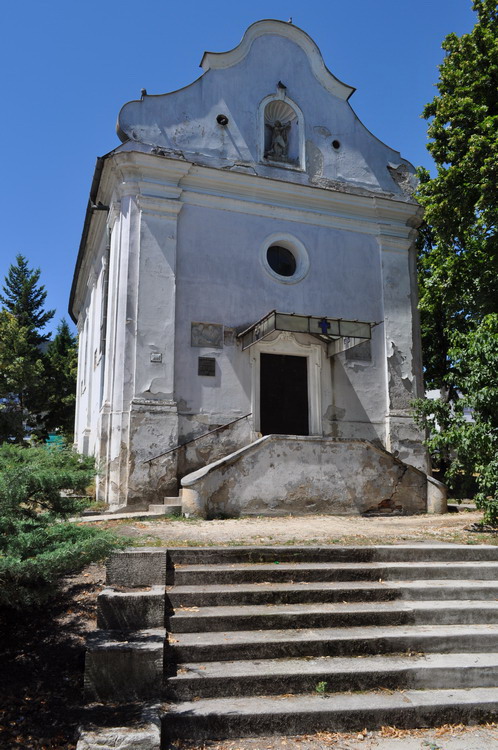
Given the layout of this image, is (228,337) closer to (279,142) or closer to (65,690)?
(279,142)

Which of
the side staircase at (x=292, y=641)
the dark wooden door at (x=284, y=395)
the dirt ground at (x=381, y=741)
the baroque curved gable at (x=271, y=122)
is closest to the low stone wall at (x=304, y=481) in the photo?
the dark wooden door at (x=284, y=395)

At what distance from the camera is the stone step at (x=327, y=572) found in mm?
6051

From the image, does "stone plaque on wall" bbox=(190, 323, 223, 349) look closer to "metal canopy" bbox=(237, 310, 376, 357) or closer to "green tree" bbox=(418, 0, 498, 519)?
"metal canopy" bbox=(237, 310, 376, 357)

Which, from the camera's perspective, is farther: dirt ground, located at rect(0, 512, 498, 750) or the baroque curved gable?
the baroque curved gable

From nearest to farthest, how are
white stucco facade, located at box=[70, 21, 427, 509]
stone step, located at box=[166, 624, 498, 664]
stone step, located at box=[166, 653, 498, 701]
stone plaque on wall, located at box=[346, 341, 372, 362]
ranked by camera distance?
stone step, located at box=[166, 653, 498, 701] < stone step, located at box=[166, 624, 498, 664] < white stucco facade, located at box=[70, 21, 427, 509] < stone plaque on wall, located at box=[346, 341, 372, 362]

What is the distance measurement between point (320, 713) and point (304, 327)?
30.6ft

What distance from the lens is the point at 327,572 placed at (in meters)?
6.31

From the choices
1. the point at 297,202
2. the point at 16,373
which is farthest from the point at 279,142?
the point at 16,373

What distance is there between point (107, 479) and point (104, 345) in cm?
406

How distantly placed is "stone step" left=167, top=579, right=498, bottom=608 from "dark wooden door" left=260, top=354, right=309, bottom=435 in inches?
317

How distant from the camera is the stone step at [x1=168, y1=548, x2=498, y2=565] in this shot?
21.0 feet

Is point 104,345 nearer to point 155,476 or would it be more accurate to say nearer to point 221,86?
point 155,476

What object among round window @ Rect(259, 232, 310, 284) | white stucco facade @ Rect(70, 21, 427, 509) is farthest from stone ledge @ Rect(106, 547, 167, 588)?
round window @ Rect(259, 232, 310, 284)

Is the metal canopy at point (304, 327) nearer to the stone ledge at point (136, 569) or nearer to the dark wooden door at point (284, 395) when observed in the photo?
the dark wooden door at point (284, 395)
